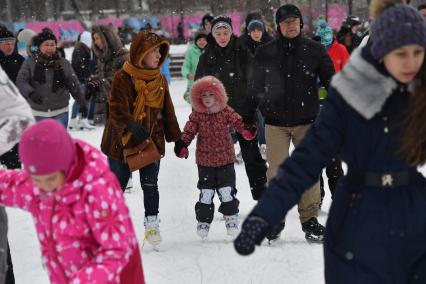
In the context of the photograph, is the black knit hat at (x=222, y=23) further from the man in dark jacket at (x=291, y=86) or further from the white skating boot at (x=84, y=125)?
the white skating boot at (x=84, y=125)

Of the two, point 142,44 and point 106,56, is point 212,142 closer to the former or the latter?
point 142,44

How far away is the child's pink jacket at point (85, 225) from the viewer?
248 cm

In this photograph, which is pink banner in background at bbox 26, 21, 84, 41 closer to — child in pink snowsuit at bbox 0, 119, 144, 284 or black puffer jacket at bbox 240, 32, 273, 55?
black puffer jacket at bbox 240, 32, 273, 55

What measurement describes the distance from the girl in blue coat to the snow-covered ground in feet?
7.89

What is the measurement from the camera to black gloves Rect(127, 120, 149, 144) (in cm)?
554

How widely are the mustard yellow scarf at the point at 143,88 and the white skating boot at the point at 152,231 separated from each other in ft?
2.38

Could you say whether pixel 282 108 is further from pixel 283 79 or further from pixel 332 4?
pixel 332 4

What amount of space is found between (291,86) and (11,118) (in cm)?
291

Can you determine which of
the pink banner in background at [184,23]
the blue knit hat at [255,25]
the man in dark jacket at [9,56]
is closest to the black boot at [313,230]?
the blue knit hat at [255,25]

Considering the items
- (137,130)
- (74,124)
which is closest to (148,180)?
(137,130)

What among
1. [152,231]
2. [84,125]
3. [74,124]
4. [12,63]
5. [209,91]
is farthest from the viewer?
[74,124]

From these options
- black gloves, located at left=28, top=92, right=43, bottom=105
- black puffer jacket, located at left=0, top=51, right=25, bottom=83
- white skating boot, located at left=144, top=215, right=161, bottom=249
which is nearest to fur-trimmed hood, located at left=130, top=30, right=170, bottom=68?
white skating boot, located at left=144, top=215, right=161, bottom=249

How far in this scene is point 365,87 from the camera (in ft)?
8.85

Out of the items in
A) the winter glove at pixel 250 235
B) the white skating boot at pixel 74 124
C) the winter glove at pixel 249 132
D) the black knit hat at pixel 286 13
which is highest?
the black knit hat at pixel 286 13
